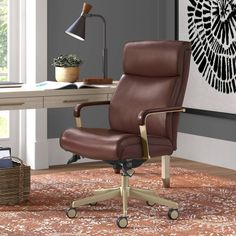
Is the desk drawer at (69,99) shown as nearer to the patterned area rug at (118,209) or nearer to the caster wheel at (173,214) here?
the patterned area rug at (118,209)

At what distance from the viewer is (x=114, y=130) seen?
4.77 m

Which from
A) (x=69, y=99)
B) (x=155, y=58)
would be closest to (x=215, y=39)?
(x=155, y=58)

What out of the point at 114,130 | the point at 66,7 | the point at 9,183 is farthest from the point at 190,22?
the point at 9,183

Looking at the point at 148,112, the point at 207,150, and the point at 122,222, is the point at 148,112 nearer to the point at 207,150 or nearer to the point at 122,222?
the point at 122,222

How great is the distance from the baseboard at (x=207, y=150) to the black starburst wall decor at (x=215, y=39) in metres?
0.44

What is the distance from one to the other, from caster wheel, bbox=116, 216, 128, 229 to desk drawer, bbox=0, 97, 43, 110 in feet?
3.24

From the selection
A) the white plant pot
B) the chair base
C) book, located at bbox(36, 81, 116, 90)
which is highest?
the white plant pot

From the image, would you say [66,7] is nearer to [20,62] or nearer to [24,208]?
[20,62]

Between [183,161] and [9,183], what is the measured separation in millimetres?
2146

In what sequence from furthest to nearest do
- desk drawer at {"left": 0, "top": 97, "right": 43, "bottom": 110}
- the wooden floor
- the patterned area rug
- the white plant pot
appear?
the wooden floor
the white plant pot
desk drawer at {"left": 0, "top": 97, "right": 43, "bottom": 110}
the patterned area rug

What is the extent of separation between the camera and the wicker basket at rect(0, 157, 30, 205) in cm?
461

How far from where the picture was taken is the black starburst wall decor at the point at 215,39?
5.92 metres

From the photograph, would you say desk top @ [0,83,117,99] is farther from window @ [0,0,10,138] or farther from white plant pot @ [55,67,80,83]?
window @ [0,0,10,138]

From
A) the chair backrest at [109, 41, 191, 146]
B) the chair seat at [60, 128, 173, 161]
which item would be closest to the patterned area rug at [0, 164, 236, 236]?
the chair seat at [60, 128, 173, 161]
